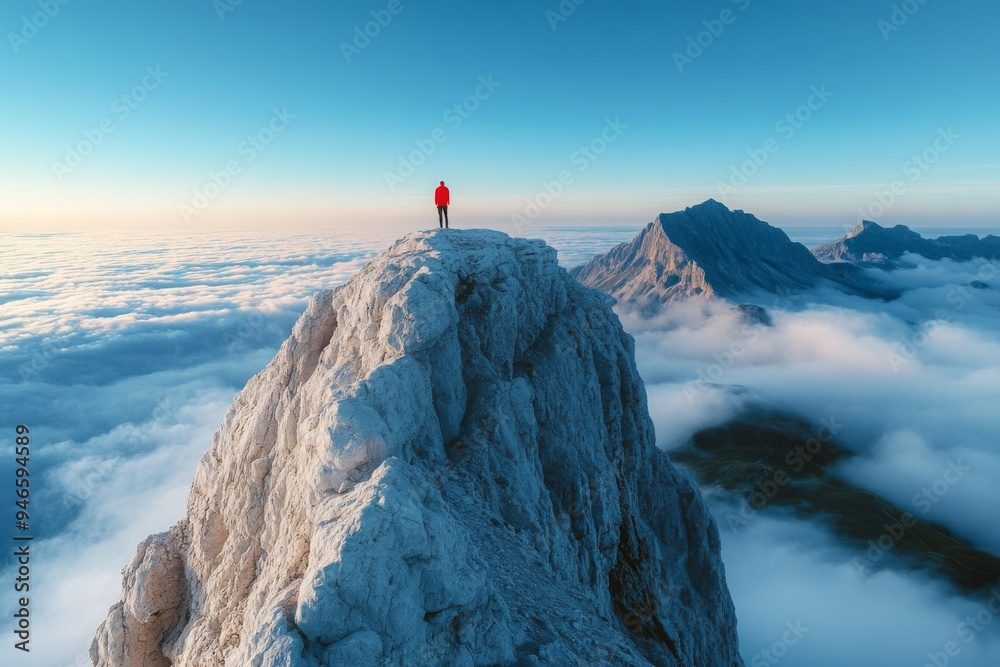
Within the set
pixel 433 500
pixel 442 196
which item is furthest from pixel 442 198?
pixel 433 500

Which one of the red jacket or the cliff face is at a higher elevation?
the red jacket

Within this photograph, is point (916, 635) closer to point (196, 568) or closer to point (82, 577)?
point (196, 568)

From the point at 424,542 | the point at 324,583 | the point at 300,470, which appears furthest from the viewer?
the point at 300,470

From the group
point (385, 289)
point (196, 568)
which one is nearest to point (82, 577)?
point (196, 568)

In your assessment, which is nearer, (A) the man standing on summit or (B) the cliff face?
(B) the cliff face

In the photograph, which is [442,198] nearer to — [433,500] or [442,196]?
[442,196]
